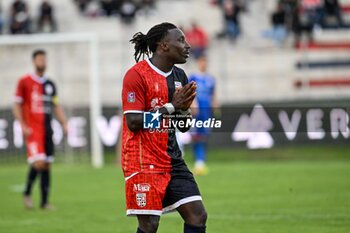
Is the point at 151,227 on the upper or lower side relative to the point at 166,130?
lower

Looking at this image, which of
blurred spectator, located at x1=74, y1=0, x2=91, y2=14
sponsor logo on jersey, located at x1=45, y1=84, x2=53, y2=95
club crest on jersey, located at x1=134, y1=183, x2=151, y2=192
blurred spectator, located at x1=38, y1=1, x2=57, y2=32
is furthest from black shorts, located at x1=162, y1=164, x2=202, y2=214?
blurred spectator, located at x1=74, y1=0, x2=91, y2=14

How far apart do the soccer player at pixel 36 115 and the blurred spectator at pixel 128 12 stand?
1436cm

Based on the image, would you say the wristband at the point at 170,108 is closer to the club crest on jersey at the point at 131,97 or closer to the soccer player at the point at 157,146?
the soccer player at the point at 157,146

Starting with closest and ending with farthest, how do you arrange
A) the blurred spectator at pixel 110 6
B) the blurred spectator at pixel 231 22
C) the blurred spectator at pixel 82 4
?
the blurred spectator at pixel 231 22 → the blurred spectator at pixel 110 6 → the blurred spectator at pixel 82 4

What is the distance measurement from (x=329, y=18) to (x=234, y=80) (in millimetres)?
5021

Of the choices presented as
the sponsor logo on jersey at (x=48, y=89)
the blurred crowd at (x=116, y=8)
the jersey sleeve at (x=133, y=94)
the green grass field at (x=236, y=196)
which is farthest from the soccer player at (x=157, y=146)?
the blurred crowd at (x=116, y=8)

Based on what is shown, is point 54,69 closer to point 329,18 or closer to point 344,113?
point 329,18

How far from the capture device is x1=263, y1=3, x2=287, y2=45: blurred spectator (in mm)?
29141

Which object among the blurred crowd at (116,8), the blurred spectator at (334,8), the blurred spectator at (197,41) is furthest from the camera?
the blurred crowd at (116,8)

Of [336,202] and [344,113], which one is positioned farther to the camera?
[336,202]

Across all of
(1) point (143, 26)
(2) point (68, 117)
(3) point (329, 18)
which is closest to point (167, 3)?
(1) point (143, 26)

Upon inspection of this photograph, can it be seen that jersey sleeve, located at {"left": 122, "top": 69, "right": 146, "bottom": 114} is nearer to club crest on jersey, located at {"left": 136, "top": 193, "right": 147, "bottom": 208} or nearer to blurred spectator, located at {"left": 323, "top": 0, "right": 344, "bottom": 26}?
club crest on jersey, located at {"left": 136, "top": 193, "right": 147, "bottom": 208}

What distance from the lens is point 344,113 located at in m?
8.87

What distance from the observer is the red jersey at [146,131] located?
7629mm
